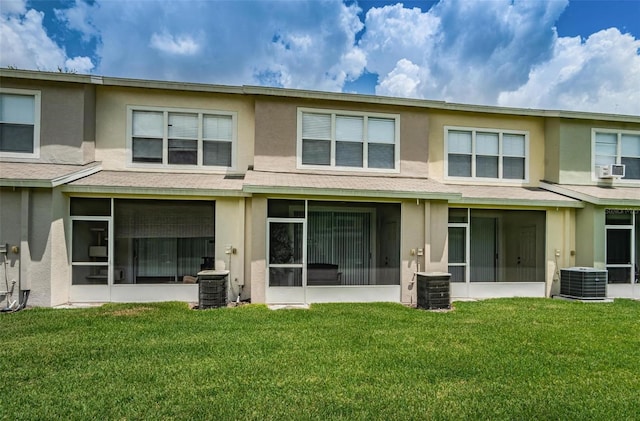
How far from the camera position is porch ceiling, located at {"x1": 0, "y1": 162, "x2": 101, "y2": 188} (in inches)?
392

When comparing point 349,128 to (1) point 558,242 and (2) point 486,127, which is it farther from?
(1) point 558,242

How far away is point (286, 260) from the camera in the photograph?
1149 cm

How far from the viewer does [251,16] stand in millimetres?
16875

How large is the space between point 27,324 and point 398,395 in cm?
781

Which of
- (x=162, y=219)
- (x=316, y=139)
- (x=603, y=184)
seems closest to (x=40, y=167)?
(x=162, y=219)

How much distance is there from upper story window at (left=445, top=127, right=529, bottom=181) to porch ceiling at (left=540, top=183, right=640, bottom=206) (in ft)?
4.13

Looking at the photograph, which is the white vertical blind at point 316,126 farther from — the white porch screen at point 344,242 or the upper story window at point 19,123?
the upper story window at point 19,123

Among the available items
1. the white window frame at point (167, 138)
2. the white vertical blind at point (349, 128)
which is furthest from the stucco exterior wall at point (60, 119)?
the white vertical blind at point (349, 128)

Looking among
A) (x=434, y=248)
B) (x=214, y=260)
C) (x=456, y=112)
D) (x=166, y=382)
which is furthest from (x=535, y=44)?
(x=166, y=382)

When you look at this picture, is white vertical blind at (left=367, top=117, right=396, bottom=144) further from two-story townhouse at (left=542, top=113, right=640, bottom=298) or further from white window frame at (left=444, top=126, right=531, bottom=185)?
two-story townhouse at (left=542, top=113, right=640, bottom=298)

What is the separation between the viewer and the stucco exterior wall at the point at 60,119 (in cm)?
1168

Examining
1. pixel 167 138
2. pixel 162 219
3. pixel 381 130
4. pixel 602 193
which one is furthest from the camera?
pixel 602 193

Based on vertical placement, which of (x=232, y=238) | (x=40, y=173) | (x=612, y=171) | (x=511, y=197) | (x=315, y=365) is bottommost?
(x=315, y=365)

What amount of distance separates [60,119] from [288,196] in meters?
6.90
